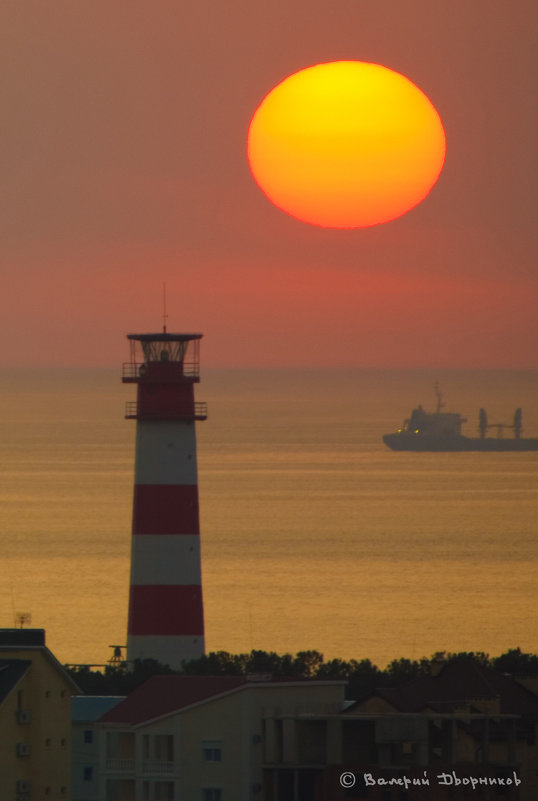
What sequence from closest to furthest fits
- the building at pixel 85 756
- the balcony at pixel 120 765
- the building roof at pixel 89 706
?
the balcony at pixel 120 765 < the building at pixel 85 756 < the building roof at pixel 89 706

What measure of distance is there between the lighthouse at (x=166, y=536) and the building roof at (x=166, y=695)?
26.8ft

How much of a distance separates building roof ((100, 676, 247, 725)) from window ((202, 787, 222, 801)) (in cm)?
129

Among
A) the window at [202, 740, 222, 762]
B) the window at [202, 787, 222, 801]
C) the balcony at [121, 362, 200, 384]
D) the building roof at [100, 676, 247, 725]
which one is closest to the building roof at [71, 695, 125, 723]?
the building roof at [100, 676, 247, 725]

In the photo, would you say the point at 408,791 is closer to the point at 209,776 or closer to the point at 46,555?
the point at 209,776

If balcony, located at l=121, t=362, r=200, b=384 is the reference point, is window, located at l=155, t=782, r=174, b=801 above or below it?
below


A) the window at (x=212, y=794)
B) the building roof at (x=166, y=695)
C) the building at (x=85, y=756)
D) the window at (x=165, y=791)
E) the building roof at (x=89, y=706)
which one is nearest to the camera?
the window at (x=212, y=794)

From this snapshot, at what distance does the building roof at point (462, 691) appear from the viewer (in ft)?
124

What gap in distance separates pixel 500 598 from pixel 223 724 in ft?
182

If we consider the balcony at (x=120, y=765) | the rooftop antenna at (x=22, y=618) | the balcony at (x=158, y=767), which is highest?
the rooftop antenna at (x=22, y=618)

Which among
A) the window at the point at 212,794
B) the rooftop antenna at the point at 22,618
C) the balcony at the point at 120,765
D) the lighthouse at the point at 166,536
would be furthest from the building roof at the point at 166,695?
the rooftop antenna at the point at 22,618

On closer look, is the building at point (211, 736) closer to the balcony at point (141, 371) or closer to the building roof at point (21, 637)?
the building roof at point (21, 637)

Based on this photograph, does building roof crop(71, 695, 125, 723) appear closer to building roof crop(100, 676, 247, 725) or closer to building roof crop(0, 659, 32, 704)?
building roof crop(100, 676, 247, 725)

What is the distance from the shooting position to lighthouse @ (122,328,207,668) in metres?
46.4

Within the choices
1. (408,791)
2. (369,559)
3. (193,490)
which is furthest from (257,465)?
(408,791)
